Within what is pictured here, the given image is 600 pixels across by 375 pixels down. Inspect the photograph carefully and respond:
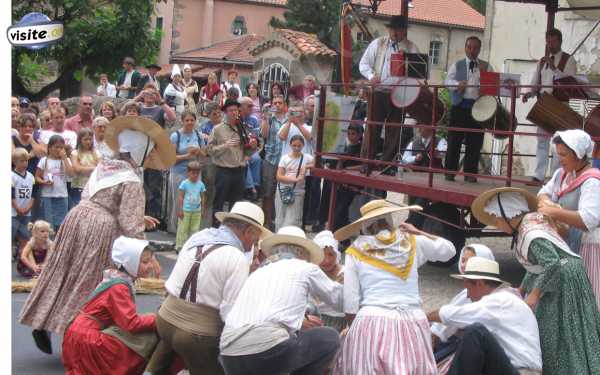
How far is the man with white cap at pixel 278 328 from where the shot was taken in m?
5.71

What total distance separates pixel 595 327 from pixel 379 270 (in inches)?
57.3

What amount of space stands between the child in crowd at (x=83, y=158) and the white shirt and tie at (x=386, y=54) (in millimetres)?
3452

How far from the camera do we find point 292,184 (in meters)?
12.8

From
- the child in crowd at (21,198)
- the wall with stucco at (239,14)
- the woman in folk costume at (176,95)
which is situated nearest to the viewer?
the child in crowd at (21,198)

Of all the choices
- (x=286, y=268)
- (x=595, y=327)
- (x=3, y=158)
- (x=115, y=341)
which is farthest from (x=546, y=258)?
(x=3, y=158)

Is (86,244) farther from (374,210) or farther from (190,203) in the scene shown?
(190,203)

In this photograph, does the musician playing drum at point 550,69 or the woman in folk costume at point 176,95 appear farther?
the woman in folk costume at point 176,95

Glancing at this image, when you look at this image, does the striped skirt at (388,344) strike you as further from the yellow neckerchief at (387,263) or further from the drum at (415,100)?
the drum at (415,100)

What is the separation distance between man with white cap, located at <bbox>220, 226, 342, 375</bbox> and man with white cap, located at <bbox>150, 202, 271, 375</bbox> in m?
0.21

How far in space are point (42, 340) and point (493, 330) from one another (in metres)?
3.52

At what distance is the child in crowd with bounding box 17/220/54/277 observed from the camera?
10.9 metres

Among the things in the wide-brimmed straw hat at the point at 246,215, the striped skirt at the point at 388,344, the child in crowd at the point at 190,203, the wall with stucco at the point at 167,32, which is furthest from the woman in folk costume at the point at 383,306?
the wall with stucco at the point at 167,32

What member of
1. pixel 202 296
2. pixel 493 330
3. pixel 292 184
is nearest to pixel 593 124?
pixel 493 330

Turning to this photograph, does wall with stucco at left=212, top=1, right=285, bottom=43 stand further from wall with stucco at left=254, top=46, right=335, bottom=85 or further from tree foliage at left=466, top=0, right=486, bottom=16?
wall with stucco at left=254, top=46, right=335, bottom=85
